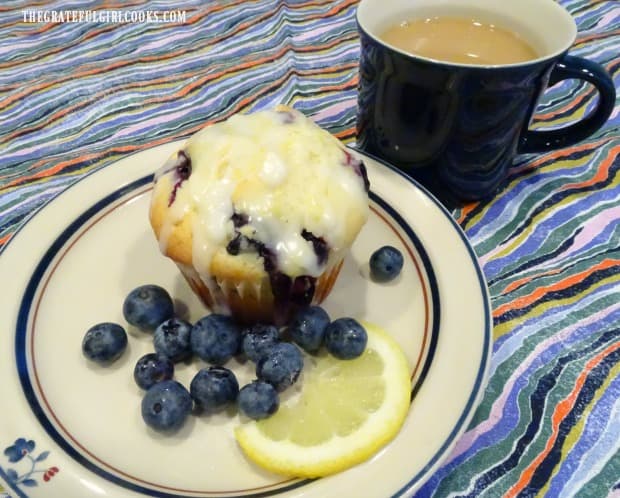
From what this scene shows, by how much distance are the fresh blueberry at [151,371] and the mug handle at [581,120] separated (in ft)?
2.78

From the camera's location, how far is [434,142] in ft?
3.60

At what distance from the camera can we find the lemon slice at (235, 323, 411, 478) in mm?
741

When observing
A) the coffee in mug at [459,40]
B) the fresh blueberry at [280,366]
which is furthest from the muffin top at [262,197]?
the coffee in mug at [459,40]

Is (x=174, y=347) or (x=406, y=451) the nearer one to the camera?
(x=406, y=451)

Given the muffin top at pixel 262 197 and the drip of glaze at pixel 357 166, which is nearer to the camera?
the muffin top at pixel 262 197

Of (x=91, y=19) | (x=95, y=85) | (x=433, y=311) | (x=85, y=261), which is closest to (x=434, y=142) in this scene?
(x=433, y=311)

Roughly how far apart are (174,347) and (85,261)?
293mm

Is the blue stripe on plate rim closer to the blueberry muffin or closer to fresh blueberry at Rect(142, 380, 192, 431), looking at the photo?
the blueberry muffin

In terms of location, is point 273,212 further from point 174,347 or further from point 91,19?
point 91,19

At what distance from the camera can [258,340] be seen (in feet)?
2.87

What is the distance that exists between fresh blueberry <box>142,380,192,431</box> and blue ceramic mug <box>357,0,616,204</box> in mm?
656

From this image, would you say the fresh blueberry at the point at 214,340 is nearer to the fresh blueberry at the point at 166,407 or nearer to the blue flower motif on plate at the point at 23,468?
the fresh blueberry at the point at 166,407

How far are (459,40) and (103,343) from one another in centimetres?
90

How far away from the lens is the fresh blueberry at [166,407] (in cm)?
79
